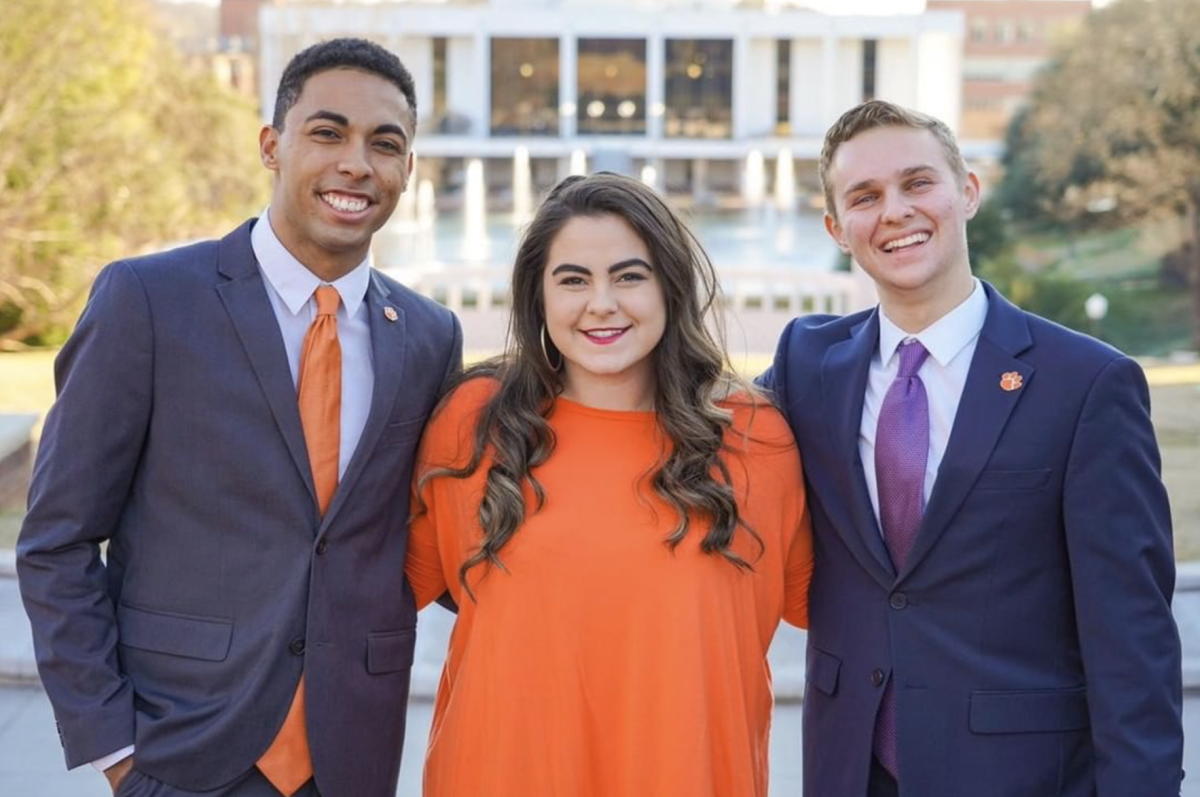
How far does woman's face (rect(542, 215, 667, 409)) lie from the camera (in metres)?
2.64

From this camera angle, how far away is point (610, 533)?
255cm

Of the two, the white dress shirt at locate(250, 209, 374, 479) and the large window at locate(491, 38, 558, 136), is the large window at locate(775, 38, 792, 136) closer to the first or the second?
the large window at locate(491, 38, 558, 136)

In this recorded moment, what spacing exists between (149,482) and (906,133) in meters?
1.50

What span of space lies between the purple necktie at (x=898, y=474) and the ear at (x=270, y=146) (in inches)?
48.5

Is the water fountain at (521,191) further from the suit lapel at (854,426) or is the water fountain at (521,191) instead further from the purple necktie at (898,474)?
the purple necktie at (898,474)

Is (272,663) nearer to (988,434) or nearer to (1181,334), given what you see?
(988,434)

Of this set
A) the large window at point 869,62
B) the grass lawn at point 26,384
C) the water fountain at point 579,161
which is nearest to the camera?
the grass lawn at point 26,384

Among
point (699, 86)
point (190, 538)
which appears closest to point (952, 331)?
point (190, 538)

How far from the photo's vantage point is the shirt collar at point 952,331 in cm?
263

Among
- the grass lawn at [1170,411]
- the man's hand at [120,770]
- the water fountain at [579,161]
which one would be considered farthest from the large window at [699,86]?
the man's hand at [120,770]

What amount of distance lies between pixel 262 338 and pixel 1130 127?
80.2 ft

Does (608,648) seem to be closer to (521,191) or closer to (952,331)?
(952,331)

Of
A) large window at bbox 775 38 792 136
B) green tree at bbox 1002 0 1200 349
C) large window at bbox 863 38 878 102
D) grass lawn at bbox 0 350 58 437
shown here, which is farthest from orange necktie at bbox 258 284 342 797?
large window at bbox 863 38 878 102

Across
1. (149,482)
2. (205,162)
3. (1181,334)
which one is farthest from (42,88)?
(1181,334)
